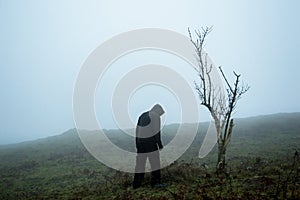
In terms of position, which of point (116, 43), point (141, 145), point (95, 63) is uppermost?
point (116, 43)

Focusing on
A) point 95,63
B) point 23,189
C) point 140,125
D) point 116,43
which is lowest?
point 23,189

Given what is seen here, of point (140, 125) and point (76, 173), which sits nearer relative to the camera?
point (140, 125)

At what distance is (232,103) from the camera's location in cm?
1479

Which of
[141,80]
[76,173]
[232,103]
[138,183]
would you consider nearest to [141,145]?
[138,183]

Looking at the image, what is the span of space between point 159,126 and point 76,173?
1166cm

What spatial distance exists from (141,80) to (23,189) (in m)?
9.51

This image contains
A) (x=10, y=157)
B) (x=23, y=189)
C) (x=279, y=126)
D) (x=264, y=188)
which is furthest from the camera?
(x=279, y=126)

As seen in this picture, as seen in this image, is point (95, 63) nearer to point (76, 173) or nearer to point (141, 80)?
point (141, 80)

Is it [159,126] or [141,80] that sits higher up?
[141,80]

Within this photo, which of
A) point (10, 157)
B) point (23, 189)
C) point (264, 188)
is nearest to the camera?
point (264, 188)

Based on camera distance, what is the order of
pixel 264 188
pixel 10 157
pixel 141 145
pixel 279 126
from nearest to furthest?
pixel 264 188 < pixel 141 145 < pixel 10 157 < pixel 279 126

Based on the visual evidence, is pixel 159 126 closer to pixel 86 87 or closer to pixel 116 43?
pixel 86 87

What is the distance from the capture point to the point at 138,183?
1217 centimetres

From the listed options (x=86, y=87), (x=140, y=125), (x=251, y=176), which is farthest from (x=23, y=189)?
(x=251, y=176)
